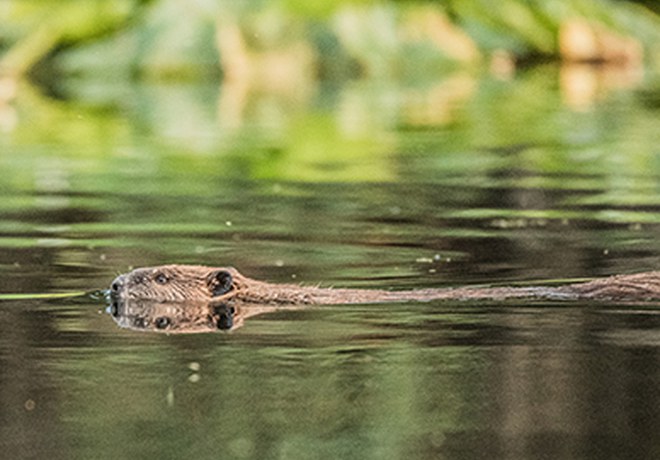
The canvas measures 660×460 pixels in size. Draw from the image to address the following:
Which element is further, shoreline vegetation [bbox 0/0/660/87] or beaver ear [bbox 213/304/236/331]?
shoreline vegetation [bbox 0/0/660/87]

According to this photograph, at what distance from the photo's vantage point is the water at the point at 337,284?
8.48 meters

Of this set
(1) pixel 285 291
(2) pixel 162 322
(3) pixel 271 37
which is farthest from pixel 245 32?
(2) pixel 162 322

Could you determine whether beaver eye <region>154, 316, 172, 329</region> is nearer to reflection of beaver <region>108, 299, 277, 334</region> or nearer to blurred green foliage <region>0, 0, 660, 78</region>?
reflection of beaver <region>108, 299, 277, 334</region>

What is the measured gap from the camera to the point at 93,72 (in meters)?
57.3

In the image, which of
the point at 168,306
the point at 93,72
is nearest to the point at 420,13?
the point at 93,72

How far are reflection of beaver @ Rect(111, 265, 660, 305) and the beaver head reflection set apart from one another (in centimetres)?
7

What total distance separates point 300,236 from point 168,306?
4.82 metres

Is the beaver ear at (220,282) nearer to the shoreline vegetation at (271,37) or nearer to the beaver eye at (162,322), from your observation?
the beaver eye at (162,322)

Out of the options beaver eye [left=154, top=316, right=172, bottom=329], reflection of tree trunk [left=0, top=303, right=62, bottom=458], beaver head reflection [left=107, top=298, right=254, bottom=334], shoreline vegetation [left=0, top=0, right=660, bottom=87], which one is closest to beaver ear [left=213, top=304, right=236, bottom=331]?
beaver head reflection [left=107, top=298, right=254, bottom=334]

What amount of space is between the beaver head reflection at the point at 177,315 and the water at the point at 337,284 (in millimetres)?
173

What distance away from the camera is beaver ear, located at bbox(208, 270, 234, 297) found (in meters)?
12.1

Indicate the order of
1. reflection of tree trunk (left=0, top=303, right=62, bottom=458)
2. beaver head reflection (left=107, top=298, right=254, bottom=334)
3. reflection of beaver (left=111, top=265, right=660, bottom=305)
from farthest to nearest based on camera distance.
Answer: reflection of beaver (left=111, top=265, right=660, bottom=305) < beaver head reflection (left=107, top=298, right=254, bottom=334) < reflection of tree trunk (left=0, top=303, right=62, bottom=458)

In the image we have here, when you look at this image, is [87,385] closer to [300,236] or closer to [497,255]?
[497,255]

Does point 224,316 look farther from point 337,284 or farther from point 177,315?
point 337,284
